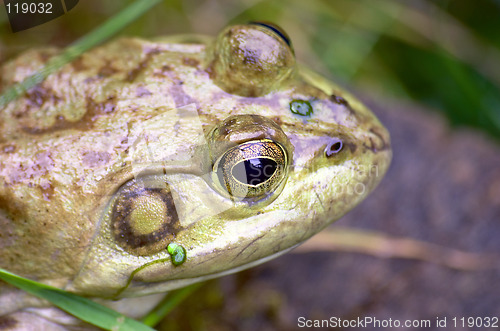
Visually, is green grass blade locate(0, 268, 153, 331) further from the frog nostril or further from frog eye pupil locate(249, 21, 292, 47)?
frog eye pupil locate(249, 21, 292, 47)

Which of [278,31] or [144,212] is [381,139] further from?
[144,212]

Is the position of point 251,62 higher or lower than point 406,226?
higher

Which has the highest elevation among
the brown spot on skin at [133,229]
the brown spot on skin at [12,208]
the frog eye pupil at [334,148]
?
the frog eye pupil at [334,148]

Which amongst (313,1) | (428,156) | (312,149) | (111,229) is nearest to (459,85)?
(428,156)

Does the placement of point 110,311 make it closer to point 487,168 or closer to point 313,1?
point 487,168

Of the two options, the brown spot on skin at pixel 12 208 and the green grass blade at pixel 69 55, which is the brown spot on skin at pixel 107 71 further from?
the brown spot on skin at pixel 12 208

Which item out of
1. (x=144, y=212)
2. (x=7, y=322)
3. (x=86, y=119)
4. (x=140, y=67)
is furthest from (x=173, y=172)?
(x=7, y=322)

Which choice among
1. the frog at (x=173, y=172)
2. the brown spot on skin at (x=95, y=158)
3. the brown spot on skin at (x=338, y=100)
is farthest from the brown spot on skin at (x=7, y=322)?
the brown spot on skin at (x=338, y=100)
